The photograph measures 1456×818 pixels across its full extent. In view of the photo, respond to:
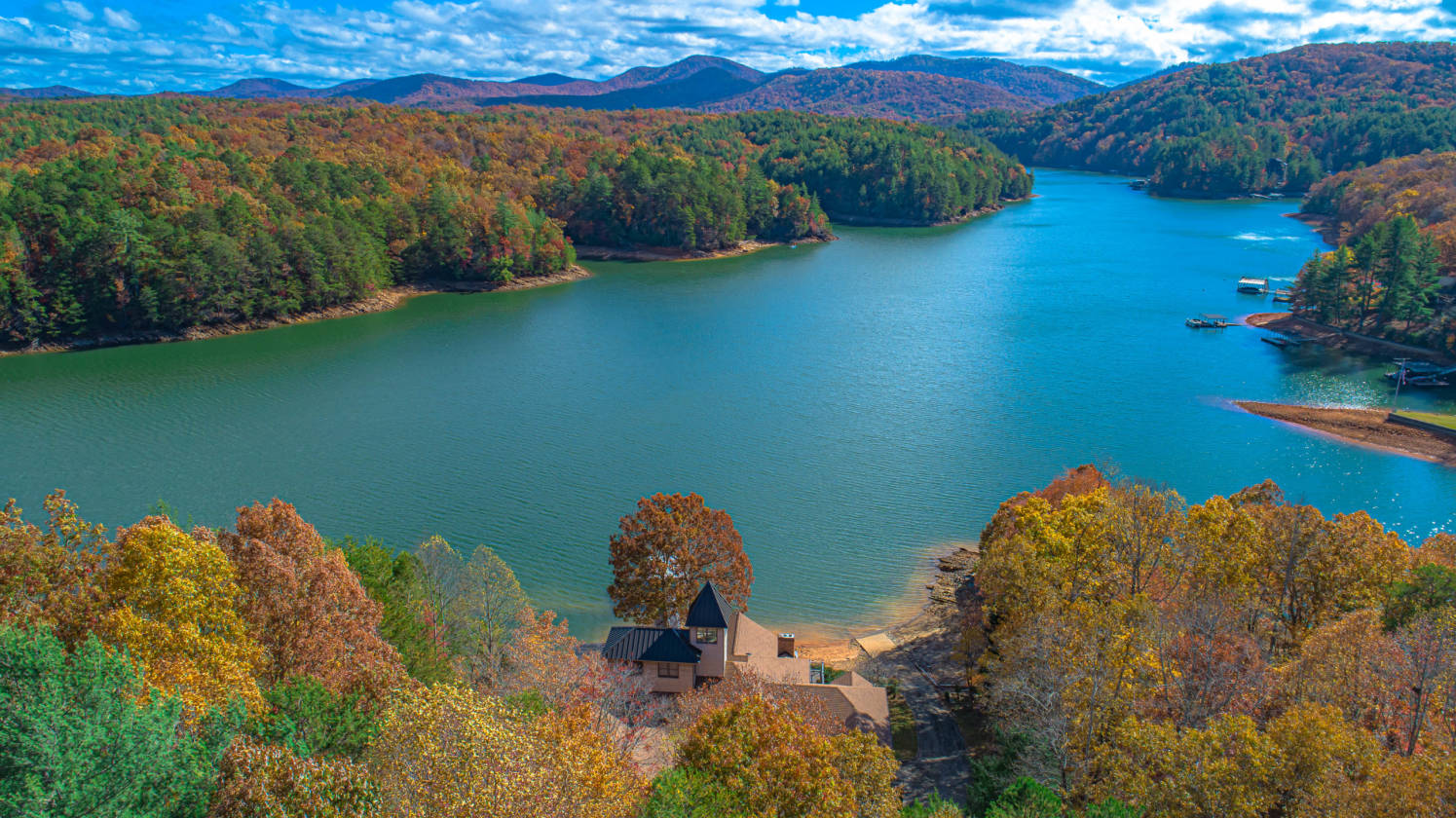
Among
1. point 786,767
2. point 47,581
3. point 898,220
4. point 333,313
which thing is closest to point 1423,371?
point 786,767

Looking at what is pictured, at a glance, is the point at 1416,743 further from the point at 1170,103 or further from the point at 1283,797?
the point at 1170,103

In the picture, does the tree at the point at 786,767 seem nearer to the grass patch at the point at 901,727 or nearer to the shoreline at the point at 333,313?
the grass patch at the point at 901,727

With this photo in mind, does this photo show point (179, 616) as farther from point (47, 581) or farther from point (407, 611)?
point (407, 611)

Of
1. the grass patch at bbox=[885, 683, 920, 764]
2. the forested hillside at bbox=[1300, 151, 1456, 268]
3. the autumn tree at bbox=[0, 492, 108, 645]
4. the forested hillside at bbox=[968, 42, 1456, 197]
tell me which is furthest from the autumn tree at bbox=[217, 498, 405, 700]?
the forested hillside at bbox=[968, 42, 1456, 197]

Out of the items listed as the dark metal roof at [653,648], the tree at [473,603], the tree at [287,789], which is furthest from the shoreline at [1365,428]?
the tree at [287,789]

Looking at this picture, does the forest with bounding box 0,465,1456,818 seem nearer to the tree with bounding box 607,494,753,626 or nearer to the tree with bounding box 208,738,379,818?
the tree with bounding box 208,738,379,818
